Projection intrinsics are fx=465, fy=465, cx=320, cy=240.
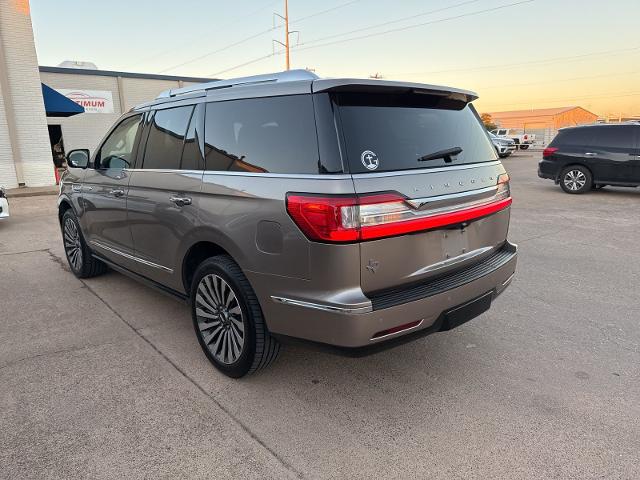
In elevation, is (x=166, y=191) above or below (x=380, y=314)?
above

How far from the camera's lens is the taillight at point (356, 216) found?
2.34 metres

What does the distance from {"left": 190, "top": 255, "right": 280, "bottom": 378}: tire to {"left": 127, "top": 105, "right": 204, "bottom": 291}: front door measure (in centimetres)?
34

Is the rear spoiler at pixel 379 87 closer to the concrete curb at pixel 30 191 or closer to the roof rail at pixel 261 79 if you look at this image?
the roof rail at pixel 261 79

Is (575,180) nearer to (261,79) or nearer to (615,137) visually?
(615,137)

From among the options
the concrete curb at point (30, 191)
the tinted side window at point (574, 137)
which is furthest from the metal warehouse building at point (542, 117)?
the concrete curb at point (30, 191)

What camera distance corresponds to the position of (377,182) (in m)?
2.43

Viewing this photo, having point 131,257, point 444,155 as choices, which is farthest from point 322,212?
point 131,257

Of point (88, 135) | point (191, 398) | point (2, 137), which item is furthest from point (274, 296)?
point (88, 135)

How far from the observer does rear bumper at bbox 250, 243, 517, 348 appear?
7.90 feet

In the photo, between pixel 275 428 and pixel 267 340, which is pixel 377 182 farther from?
pixel 275 428

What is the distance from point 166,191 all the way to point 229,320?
1.12m

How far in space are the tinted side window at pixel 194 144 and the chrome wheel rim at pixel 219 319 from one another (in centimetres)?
81

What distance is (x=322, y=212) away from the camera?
236 centimetres

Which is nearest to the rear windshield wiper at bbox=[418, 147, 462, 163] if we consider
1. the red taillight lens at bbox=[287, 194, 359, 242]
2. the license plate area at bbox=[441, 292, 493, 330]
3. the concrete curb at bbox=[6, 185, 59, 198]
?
the red taillight lens at bbox=[287, 194, 359, 242]
